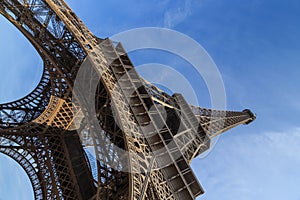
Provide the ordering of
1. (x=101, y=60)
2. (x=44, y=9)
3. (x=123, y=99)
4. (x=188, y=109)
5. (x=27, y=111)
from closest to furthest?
(x=123, y=99) < (x=101, y=60) < (x=44, y=9) < (x=188, y=109) < (x=27, y=111)

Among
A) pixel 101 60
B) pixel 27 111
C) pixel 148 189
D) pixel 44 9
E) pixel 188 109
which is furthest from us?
pixel 27 111

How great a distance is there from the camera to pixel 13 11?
17.2 metres

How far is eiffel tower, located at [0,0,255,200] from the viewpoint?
45.3 feet

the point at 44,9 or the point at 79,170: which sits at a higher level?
the point at 44,9

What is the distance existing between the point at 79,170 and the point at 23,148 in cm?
422

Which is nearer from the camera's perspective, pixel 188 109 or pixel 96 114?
pixel 96 114

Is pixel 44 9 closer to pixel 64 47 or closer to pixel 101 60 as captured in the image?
pixel 64 47

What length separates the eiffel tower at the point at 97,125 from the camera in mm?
13805

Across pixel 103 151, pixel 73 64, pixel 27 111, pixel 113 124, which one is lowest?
pixel 103 151

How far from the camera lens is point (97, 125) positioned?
53.4ft

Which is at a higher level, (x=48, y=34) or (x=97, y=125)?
(x=48, y=34)

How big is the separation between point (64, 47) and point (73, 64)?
3.65 ft

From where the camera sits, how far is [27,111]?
23.4 meters

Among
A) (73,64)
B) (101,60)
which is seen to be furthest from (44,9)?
(101,60)
